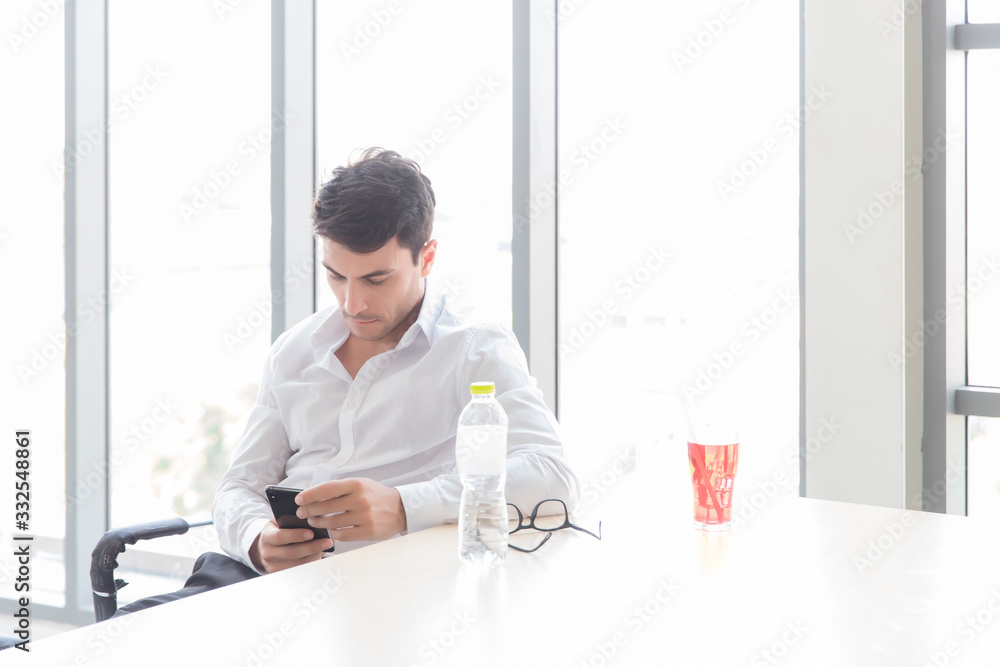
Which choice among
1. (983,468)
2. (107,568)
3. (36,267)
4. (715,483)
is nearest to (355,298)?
(107,568)

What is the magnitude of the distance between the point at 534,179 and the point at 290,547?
1.41 metres

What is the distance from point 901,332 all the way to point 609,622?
145 centimetres

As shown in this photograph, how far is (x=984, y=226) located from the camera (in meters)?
2.26

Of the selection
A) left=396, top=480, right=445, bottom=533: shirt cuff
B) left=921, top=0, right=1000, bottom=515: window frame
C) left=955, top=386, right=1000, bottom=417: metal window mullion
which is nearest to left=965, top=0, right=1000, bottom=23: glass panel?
left=921, top=0, right=1000, bottom=515: window frame

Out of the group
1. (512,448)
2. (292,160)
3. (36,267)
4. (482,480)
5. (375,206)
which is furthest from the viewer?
(36,267)

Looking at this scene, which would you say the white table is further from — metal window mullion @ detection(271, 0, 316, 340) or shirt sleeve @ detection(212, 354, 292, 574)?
metal window mullion @ detection(271, 0, 316, 340)

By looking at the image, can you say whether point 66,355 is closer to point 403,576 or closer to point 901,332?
point 403,576

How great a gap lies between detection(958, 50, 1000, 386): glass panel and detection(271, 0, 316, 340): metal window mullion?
76.9 inches

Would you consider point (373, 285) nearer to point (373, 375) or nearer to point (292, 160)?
point (373, 375)

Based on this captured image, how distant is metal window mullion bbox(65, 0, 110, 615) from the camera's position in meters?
2.92

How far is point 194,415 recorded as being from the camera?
302 centimetres

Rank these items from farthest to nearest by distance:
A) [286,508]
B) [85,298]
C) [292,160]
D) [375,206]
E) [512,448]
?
[85,298] → [292,160] → [375,206] → [512,448] → [286,508]

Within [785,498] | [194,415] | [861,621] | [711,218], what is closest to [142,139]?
[194,415]

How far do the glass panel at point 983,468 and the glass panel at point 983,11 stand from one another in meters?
1.05
